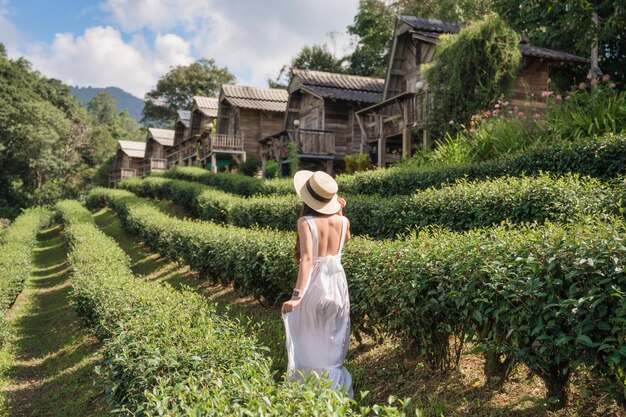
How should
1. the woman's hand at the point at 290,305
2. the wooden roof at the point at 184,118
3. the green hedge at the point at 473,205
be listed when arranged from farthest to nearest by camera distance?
the wooden roof at the point at 184,118
the green hedge at the point at 473,205
the woman's hand at the point at 290,305

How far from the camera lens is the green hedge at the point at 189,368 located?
3086 mm

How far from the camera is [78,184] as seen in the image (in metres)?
50.7

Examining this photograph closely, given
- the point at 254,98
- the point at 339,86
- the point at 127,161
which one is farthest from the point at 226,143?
the point at 127,161

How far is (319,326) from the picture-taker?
5094 mm

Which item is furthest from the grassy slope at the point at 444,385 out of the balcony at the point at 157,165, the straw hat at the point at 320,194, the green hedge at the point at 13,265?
the balcony at the point at 157,165

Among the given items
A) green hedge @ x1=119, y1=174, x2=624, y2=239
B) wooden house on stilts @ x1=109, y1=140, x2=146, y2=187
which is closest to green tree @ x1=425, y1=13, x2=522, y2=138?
green hedge @ x1=119, y1=174, x2=624, y2=239

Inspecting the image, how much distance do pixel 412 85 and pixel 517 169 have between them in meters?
13.0

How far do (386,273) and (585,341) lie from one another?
2328 mm

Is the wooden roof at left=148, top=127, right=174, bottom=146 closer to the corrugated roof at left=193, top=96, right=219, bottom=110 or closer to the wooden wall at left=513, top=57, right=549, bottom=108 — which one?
the corrugated roof at left=193, top=96, right=219, bottom=110

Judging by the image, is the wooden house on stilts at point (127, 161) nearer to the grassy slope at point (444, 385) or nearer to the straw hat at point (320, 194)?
the grassy slope at point (444, 385)

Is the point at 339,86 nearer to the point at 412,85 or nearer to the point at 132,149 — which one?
the point at 412,85

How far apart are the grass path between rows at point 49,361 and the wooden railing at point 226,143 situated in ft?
55.1

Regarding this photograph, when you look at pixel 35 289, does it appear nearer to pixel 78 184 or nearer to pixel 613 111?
pixel 613 111

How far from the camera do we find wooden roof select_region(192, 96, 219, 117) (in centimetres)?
3791
